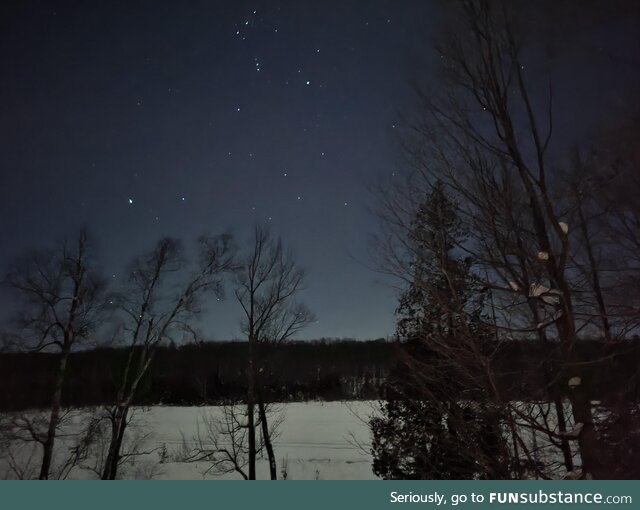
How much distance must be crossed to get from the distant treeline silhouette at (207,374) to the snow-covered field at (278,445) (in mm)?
608

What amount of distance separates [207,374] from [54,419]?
607 cm

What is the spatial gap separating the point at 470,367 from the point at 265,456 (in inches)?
559

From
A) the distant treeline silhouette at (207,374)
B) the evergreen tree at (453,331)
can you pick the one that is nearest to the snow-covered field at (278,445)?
the distant treeline silhouette at (207,374)

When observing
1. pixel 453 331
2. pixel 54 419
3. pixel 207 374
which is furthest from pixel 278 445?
pixel 453 331

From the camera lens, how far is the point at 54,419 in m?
13.8

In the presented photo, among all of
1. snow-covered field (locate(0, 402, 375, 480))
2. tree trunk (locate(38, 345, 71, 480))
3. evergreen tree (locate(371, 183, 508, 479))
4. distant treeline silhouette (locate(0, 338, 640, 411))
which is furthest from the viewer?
snow-covered field (locate(0, 402, 375, 480))

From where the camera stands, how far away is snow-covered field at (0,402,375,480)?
50.5 feet

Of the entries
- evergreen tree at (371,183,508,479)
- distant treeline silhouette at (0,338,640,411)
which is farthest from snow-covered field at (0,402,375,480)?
evergreen tree at (371,183,508,479)

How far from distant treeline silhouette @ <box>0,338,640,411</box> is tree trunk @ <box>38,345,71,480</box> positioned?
384mm

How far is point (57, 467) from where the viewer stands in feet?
45.8

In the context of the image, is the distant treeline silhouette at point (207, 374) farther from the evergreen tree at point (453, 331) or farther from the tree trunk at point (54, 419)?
the evergreen tree at point (453, 331)

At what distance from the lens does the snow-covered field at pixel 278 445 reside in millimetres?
15398

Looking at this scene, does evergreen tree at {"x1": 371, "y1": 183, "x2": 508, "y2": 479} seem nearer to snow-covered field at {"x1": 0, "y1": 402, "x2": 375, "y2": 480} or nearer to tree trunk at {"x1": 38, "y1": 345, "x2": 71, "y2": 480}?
snow-covered field at {"x1": 0, "y1": 402, "x2": 375, "y2": 480}
